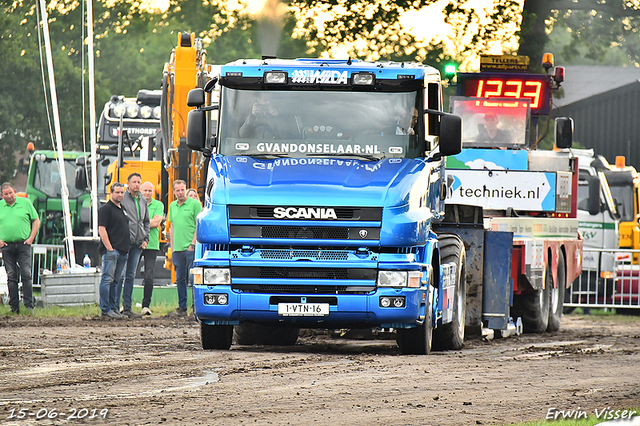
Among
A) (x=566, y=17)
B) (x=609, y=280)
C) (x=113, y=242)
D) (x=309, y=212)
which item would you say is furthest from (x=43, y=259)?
(x=566, y=17)

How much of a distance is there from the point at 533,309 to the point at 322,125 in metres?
6.58

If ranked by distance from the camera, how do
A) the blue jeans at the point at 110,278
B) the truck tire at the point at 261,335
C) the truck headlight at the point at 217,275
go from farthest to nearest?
the blue jeans at the point at 110,278, the truck tire at the point at 261,335, the truck headlight at the point at 217,275

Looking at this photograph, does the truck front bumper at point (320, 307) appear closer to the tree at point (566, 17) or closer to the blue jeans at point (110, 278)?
the blue jeans at point (110, 278)

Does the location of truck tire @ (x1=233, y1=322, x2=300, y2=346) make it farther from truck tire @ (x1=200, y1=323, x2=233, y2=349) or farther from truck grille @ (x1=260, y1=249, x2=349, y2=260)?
truck grille @ (x1=260, y1=249, x2=349, y2=260)

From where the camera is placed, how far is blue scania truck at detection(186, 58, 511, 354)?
11367 millimetres

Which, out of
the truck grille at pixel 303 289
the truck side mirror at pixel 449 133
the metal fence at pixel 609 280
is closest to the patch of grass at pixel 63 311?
the truck grille at pixel 303 289

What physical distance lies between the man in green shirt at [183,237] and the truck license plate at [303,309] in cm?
726

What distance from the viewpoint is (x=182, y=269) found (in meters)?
18.7

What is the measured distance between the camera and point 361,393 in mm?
8875

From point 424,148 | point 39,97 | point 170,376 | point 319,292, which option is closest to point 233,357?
point 319,292

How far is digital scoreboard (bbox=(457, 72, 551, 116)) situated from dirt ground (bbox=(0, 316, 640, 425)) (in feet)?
21.6

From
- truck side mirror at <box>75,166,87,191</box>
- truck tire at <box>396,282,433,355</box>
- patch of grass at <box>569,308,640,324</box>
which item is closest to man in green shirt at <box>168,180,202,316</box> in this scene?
truck tire at <box>396,282,433,355</box>

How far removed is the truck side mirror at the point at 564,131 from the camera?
18094mm

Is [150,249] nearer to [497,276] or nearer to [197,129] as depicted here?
[497,276]
